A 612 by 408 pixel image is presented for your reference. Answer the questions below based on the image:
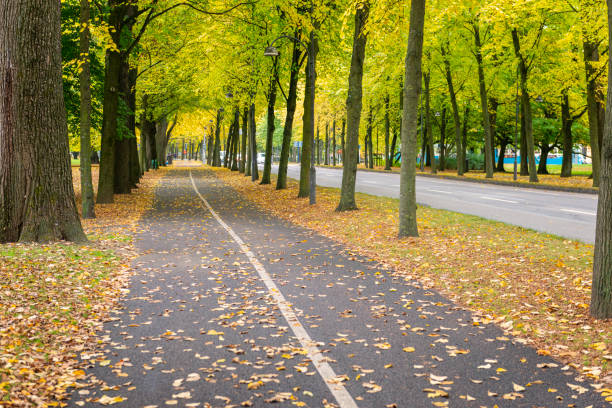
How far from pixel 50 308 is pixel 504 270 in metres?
6.89

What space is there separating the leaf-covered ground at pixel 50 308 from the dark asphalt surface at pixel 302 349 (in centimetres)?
28

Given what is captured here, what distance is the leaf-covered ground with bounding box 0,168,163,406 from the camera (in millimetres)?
4797

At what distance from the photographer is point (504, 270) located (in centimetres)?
934

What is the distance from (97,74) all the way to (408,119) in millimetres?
13295

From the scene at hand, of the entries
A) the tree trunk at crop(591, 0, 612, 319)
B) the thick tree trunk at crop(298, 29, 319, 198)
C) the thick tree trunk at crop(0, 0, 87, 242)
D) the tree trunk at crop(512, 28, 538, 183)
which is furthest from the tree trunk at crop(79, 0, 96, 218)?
the tree trunk at crop(512, 28, 538, 183)

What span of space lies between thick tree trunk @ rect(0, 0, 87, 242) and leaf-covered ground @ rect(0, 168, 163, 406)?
2.30ft

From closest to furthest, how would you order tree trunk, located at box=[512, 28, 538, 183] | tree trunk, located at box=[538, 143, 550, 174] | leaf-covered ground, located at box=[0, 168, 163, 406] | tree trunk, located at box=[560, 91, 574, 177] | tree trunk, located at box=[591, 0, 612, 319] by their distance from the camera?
leaf-covered ground, located at box=[0, 168, 163, 406]
tree trunk, located at box=[591, 0, 612, 319]
tree trunk, located at box=[512, 28, 538, 183]
tree trunk, located at box=[560, 91, 574, 177]
tree trunk, located at box=[538, 143, 550, 174]

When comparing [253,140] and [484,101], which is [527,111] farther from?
[253,140]

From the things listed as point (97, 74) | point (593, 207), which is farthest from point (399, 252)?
point (97, 74)

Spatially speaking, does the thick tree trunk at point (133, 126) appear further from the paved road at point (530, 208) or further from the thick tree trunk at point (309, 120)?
the paved road at point (530, 208)

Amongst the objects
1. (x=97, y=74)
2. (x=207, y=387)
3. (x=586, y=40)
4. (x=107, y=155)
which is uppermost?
(x=586, y=40)

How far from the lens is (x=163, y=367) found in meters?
5.33

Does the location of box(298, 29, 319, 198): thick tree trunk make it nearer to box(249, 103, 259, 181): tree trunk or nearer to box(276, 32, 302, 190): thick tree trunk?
box(276, 32, 302, 190): thick tree trunk

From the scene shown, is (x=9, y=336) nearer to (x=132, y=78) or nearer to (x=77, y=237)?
Answer: (x=77, y=237)
